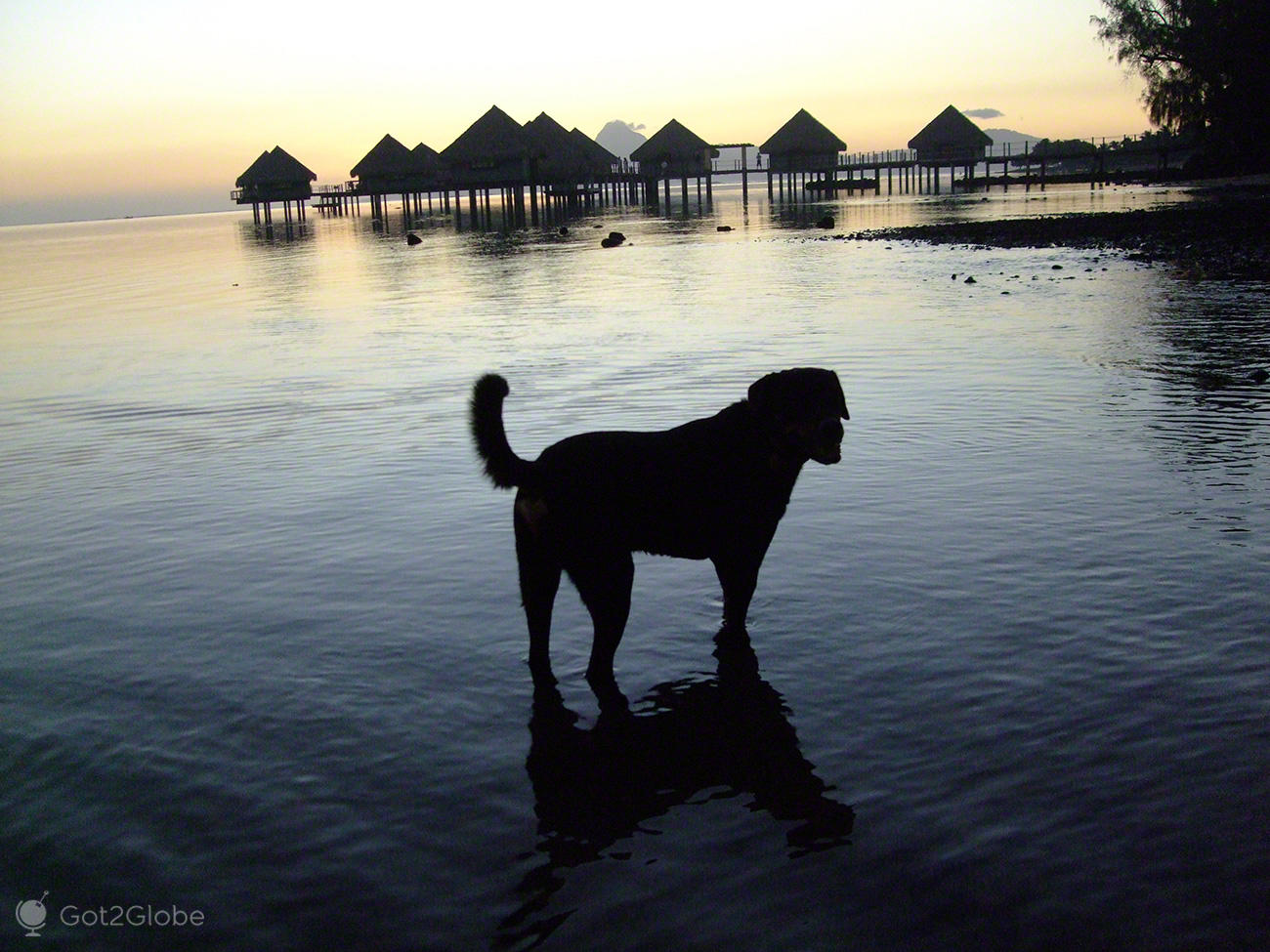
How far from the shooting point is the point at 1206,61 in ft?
178

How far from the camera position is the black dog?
189 inches

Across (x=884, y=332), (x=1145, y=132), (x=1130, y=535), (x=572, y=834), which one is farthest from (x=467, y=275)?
(x=1145, y=132)

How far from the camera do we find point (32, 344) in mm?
22062

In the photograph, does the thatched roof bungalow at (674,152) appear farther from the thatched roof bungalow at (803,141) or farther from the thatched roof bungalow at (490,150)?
the thatched roof bungalow at (490,150)

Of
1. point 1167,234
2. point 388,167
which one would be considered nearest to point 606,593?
point 1167,234

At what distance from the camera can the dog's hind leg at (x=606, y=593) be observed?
4793mm

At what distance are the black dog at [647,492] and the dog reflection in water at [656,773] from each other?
14.3 inches

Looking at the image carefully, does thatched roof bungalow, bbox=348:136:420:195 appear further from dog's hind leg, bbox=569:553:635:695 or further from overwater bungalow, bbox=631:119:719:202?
dog's hind leg, bbox=569:553:635:695

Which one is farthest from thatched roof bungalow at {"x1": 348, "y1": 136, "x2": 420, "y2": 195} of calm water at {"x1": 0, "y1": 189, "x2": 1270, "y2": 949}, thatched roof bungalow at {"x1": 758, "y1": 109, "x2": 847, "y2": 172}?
calm water at {"x1": 0, "y1": 189, "x2": 1270, "y2": 949}

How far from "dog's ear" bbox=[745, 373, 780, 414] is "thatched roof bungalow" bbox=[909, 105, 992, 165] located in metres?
99.1

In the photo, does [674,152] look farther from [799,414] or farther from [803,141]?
[799,414]

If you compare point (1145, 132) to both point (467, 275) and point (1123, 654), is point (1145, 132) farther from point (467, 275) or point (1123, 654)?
point (1123, 654)

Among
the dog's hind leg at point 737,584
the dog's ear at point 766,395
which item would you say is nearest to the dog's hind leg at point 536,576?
the dog's hind leg at point 737,584

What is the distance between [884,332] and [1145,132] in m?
112
